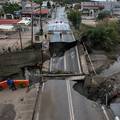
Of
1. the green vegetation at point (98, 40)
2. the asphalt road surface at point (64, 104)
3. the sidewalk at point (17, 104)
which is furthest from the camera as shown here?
the green vegetation at point (98, 40)

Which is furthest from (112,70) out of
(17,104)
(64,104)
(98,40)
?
(17,104)

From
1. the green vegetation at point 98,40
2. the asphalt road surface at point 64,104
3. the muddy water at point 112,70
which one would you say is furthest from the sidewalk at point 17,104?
the green vegetation at point 98,40

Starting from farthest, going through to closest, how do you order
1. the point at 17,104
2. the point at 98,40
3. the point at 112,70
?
the point at 98,40
the point at 112,70
the point at 17,104

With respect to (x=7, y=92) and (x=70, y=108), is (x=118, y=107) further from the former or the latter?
(x=7, y=92)

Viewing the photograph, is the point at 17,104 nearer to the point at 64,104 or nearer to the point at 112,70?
the point at 64,104

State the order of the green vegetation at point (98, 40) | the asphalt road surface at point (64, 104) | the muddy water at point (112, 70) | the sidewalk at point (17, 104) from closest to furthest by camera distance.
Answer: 1. the asphalt road surface at point (64, 104)
2. the sidewalk at point (17, 104)
3. the muddy water at point (112, 70)
4. the green vegetation at point (98, 40)

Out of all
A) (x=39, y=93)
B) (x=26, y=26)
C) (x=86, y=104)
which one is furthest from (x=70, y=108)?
(x=26, y=26)

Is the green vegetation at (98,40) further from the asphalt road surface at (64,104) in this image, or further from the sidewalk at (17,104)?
the sidewalk at (17,104)

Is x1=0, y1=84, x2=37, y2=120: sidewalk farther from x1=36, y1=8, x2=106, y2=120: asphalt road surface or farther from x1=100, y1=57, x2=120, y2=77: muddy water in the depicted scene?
x1=100, y1=57, x2=120, y2=77: muddy water
